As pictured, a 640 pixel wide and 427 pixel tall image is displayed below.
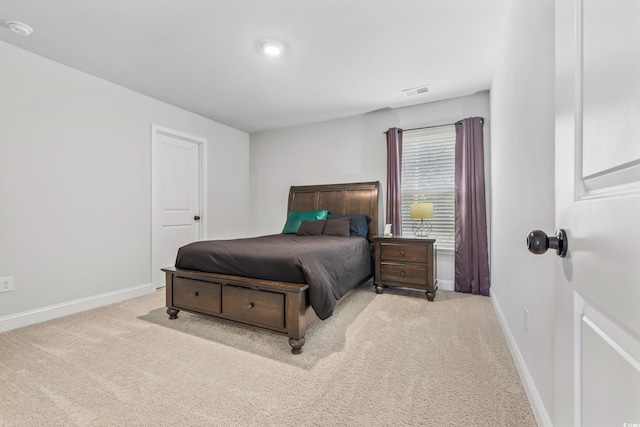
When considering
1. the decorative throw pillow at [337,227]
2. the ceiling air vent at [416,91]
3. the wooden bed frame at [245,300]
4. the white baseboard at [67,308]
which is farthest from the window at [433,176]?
the white baseboard at [67,308]

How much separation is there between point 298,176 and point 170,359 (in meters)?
3.39

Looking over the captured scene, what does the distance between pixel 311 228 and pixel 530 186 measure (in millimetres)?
2675

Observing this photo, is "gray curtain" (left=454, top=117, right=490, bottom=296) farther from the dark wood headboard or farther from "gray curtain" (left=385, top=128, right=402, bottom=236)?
the dark wood headboard

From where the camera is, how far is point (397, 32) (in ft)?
7.86

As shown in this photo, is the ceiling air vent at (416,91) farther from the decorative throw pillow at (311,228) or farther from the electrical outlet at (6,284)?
the electrical outlet at (6,284)

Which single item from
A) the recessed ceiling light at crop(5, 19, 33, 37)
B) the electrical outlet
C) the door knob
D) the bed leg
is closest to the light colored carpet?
the bed leg

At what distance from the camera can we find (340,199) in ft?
14.4

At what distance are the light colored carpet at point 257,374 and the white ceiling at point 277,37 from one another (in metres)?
2.47

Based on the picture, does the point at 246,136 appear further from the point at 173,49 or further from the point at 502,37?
the point at 502,37

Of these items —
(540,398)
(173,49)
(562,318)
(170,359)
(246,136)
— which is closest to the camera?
(562,318)

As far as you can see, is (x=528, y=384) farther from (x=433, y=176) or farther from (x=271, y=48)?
(x=271, y=48)

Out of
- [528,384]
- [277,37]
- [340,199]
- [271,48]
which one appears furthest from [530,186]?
[340,199]

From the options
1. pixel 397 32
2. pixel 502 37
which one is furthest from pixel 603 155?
pixel 502 37

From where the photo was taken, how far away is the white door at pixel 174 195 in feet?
12.5
